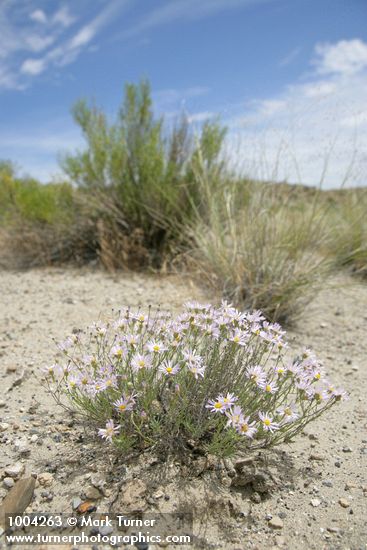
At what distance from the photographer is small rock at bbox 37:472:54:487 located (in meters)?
1.99

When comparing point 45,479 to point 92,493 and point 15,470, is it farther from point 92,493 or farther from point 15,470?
point 92,493

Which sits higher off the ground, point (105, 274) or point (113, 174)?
point (113, 174)

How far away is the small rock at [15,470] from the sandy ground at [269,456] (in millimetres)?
30

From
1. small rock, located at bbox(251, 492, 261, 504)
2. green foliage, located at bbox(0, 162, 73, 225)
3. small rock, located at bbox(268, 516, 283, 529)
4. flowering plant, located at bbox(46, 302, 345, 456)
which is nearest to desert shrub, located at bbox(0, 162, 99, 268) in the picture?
green foliage, located at bbox(0, 162, 73, 225)

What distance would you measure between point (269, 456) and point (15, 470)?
128 centimetres

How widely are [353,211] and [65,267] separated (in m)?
4.17

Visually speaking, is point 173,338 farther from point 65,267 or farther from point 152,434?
point 65,267

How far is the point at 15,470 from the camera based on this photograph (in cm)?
202

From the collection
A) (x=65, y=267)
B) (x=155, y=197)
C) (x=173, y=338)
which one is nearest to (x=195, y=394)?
(x=173, y=338)

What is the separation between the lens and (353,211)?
227 inches

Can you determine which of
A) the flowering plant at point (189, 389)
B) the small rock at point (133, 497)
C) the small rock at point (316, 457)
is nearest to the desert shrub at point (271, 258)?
the small rock at point (316, 457)

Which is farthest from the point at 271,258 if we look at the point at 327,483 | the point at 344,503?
the point at 344,503

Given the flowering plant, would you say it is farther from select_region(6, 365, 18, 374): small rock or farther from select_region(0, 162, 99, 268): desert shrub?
select_region(0, 162, 99, 268): desert shrub

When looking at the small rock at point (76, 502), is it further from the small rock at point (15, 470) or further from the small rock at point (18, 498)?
the small rock at point (15, 470)
